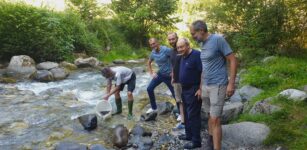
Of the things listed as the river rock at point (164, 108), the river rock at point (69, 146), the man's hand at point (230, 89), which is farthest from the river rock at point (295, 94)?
the river rock at point (69, 146)

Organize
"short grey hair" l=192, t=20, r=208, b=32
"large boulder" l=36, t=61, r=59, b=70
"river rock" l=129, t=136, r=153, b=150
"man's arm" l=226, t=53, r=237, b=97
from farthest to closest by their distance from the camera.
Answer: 1. "large boulder" l=36, t=61, r=59, b=70
2. "river rock" l=129, t=136, r=153, b=150
3. "short grey hair" l=192, t=20, r=208, b=32
4. "man's arm" l=226, t=53, r=237, b=97

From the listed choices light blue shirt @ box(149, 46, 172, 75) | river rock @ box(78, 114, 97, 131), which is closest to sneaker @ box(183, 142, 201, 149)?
light blue shirt @ box(149, 46, 172, 75)

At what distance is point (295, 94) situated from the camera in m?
7.68

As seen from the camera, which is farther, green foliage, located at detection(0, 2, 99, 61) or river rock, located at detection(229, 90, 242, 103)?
green foliage, located at detection(0, 2, 99, 61)

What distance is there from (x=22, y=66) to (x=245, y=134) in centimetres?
1124

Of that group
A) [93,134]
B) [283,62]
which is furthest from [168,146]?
[283,62]

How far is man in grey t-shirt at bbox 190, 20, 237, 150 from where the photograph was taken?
519cm

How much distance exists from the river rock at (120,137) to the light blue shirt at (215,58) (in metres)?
2.32

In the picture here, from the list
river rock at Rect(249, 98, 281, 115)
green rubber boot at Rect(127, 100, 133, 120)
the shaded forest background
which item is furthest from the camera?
the shaded forest background

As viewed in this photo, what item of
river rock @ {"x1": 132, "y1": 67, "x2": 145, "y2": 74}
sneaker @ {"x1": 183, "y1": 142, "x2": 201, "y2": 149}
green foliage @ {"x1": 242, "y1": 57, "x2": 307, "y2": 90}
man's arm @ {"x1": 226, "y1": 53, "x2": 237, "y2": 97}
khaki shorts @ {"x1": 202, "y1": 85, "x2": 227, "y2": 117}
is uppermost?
man's arm @ {"x1": 226, "y1": 53, "x2": 237, "y2": 97}

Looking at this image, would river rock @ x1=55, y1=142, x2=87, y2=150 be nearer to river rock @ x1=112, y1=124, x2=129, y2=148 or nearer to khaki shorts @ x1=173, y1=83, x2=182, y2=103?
river rock @ x1=112, y1=124, x2=129, y2=148

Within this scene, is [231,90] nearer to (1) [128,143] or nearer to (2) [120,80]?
(1) [128,143]

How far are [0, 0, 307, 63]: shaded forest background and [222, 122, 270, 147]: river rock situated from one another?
24.9 ft

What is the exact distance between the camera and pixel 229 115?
754cm
